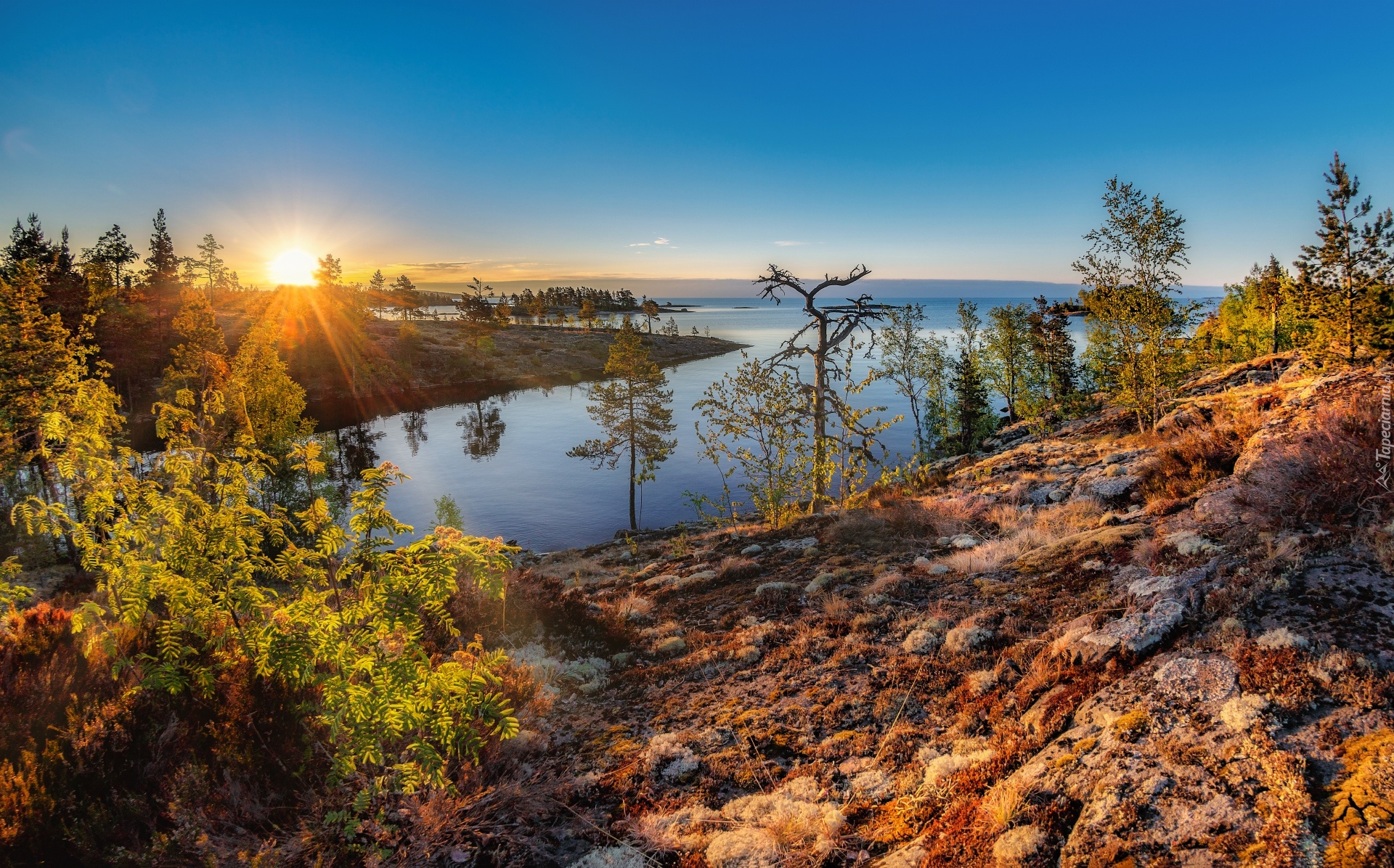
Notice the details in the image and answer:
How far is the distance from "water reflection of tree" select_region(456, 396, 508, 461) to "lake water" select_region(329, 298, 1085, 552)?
117mm

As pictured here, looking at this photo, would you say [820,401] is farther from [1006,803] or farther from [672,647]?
[1006,803]

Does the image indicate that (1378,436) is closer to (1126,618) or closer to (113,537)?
(1126,618)

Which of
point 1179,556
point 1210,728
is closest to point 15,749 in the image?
point 1210,728

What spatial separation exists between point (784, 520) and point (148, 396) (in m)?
66.4

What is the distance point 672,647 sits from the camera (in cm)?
913

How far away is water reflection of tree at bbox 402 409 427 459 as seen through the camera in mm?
51000

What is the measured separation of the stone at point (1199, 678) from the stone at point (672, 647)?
6093 mm

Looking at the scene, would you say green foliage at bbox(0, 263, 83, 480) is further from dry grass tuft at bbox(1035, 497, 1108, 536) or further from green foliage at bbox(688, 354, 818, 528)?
dry grass tuft at bbox(1035, 497, 1108, 536)

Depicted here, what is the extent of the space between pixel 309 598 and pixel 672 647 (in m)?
5.51

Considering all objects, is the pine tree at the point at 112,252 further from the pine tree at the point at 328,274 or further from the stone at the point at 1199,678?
the stone at the point at 1199,678

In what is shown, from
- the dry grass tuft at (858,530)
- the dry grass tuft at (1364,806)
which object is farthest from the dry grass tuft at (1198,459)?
the dry grass tuft at (1364,806)

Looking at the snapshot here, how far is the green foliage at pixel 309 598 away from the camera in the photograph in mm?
4617

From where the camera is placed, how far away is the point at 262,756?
5.64m

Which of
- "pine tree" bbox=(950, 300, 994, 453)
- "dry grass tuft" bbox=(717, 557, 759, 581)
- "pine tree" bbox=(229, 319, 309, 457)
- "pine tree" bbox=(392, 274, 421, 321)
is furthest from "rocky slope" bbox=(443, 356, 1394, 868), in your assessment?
"pine tree" bbox=(392, 274, 421, 321)
